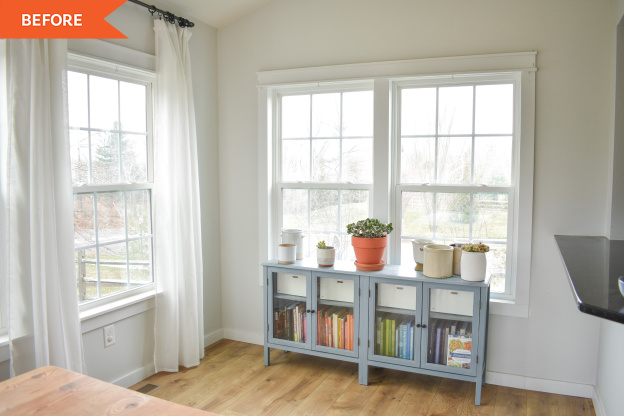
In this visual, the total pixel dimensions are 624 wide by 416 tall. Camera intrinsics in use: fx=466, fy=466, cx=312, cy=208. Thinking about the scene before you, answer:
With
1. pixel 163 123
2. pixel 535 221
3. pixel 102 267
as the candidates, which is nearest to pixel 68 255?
pixel 102 267

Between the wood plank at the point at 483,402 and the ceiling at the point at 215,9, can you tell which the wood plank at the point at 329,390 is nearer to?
the wood plank at the point at 483,402

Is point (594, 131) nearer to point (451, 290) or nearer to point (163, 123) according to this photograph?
point (451, 290)

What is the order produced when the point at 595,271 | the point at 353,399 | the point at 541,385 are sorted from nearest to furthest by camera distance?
1. the point at 595,271
2. the point at 353,399
3. the point at 541,385

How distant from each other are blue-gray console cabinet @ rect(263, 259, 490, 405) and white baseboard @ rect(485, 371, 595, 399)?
109 millimetres

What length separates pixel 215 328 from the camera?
3.85m

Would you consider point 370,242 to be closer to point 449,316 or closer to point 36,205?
point 449,316

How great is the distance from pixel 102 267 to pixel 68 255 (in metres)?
0.46

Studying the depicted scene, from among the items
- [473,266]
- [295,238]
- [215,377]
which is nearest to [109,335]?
[215,377]

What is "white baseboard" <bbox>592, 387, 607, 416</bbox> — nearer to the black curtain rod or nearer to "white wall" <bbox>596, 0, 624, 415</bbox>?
"white wall" <bbox>596, 0, 624, 415</bbox>

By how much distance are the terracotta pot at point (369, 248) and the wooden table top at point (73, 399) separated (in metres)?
1.76

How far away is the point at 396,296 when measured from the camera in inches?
118

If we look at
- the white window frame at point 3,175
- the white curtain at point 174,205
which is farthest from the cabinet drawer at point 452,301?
the white window frame at point 3,175

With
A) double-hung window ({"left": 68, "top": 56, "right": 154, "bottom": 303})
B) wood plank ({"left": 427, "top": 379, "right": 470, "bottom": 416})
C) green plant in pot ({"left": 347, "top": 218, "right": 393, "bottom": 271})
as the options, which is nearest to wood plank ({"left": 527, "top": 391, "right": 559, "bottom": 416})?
wood plank ({"left": 427, "top": 379, "right": 470, "bottom": 416})

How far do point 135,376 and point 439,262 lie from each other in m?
2.10
